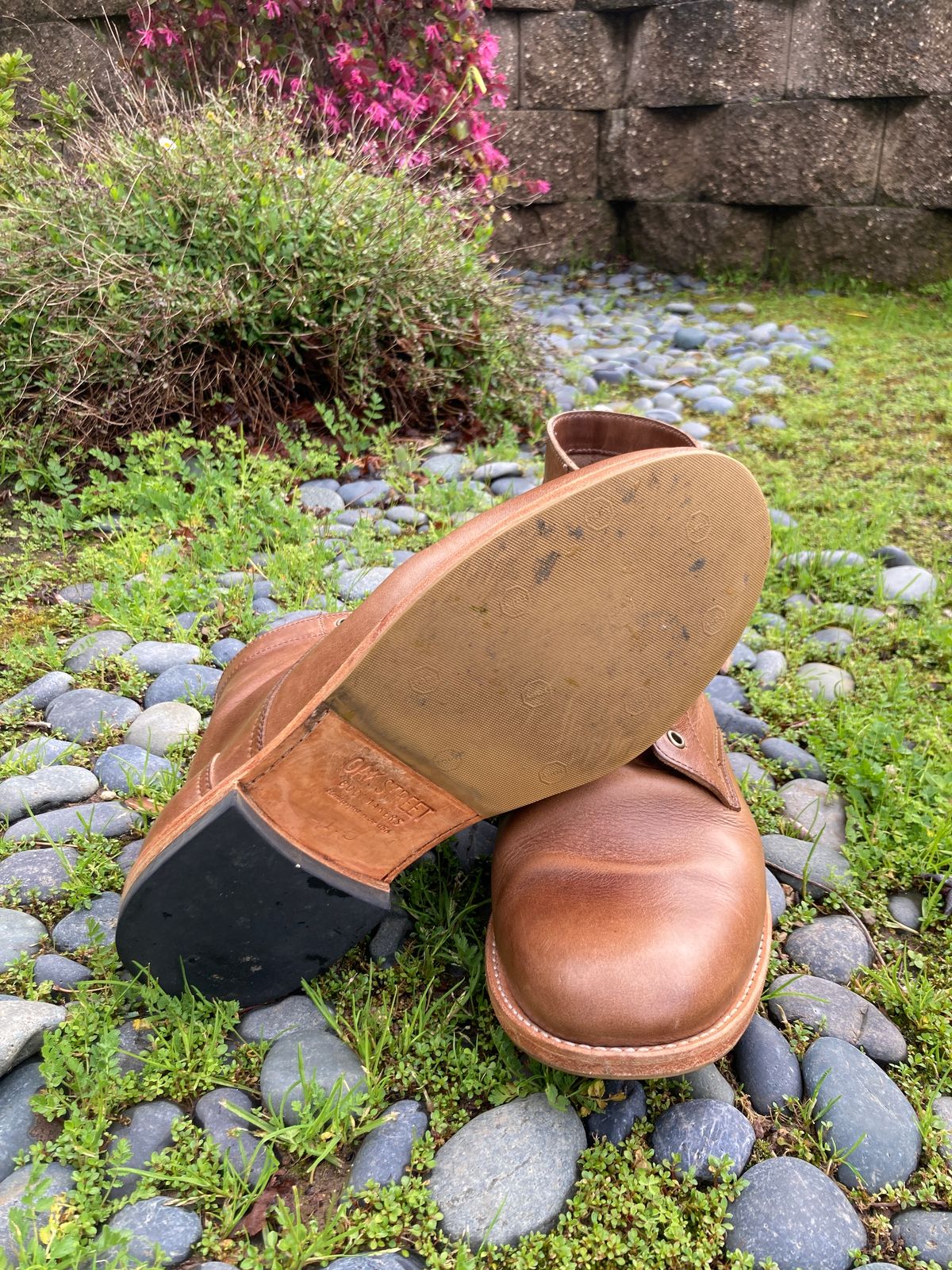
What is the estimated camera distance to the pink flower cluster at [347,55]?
13.4ft

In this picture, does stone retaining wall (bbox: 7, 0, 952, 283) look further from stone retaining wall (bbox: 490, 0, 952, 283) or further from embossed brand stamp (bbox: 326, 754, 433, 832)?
embossed brand stamp (bbox: 326, 754, 433, 832)

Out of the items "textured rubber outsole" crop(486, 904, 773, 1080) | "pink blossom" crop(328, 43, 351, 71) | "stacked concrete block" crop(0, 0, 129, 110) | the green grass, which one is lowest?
the green grass

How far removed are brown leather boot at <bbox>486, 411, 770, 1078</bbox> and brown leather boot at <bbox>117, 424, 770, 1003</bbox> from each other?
0.42 ft

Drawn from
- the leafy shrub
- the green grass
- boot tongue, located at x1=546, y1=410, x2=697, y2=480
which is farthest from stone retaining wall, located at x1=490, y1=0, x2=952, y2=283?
boot tongue, located at x1=546, y1=410, x2=697, y2=480

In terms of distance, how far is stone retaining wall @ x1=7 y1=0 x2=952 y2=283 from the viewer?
5.05 meters

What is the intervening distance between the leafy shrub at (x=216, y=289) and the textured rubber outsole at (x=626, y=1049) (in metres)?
2.32

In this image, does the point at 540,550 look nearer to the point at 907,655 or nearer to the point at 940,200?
the point at 907,655

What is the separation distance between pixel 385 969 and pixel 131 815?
0.56m

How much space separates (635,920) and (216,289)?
7.87ft

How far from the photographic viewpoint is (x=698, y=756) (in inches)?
57.6

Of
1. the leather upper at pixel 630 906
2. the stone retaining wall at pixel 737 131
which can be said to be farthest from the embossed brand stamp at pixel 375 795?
the stone retaining wall at pixel 737 131

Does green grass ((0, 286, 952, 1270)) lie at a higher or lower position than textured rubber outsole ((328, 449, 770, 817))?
lower

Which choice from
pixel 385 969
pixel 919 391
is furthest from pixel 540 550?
pixel 919 391

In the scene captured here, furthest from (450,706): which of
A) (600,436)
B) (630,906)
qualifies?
(600,436)
